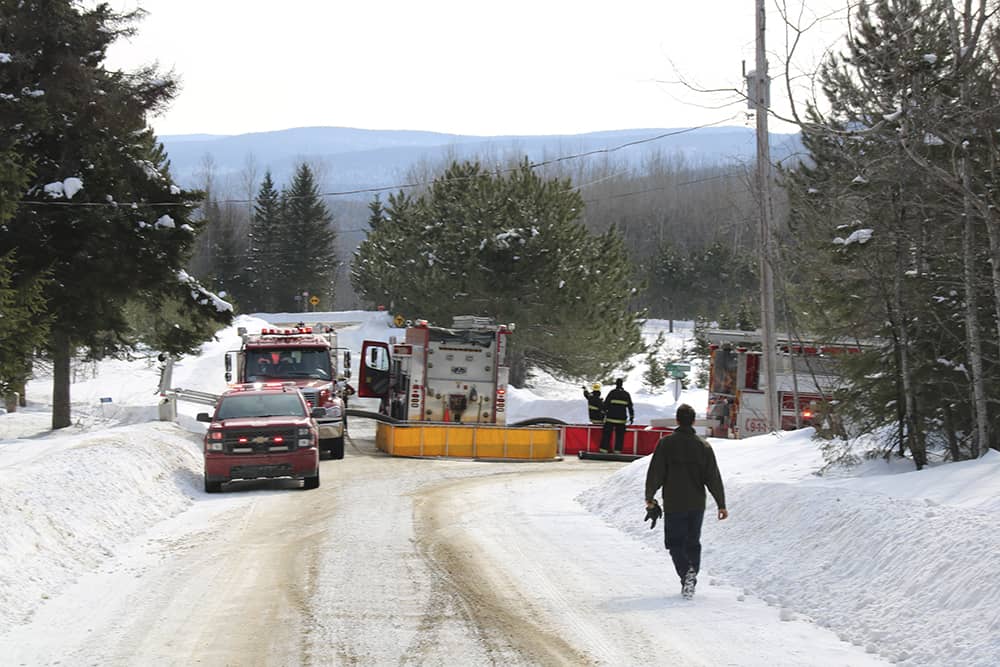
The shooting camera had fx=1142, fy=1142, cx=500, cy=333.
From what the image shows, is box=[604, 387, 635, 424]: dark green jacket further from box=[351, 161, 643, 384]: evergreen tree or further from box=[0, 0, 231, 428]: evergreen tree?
box=[351, 161, 643, 384]: evergreen tree

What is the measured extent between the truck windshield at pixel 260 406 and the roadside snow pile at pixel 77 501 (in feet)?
4.37

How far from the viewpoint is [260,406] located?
2036 cm

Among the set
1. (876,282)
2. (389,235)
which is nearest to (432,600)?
(876,282)

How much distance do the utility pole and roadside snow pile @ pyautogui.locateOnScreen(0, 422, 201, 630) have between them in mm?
11967

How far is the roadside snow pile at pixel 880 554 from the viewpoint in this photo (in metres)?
8.23

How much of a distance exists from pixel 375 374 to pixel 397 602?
22465mm

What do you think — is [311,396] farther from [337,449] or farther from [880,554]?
[880,554]

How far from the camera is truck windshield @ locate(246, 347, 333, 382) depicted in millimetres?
26859

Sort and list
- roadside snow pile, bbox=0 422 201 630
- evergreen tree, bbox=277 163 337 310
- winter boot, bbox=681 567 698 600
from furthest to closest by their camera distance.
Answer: evergreen tree, bbox=277 163 337 310 → roadside snow pile, bbox=0 422 201 630 → winter boot, bbox=681 567 698 600

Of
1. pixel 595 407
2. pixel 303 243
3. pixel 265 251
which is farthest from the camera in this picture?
pixel 265 251

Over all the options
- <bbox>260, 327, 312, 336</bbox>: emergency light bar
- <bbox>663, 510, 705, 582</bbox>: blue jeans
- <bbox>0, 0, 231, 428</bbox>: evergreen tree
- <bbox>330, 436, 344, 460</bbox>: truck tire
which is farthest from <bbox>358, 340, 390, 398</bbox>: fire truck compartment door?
<bbox>663, 510, 705, 582</bbox>: blue jeans

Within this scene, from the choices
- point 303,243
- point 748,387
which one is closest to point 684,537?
point 748,387

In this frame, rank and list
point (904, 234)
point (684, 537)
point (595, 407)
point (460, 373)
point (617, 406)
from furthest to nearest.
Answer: point (595, 407), point (460, 373), point (617, 406), point (904, 234), point (684, 537)

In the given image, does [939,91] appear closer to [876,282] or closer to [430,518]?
[876,282]
